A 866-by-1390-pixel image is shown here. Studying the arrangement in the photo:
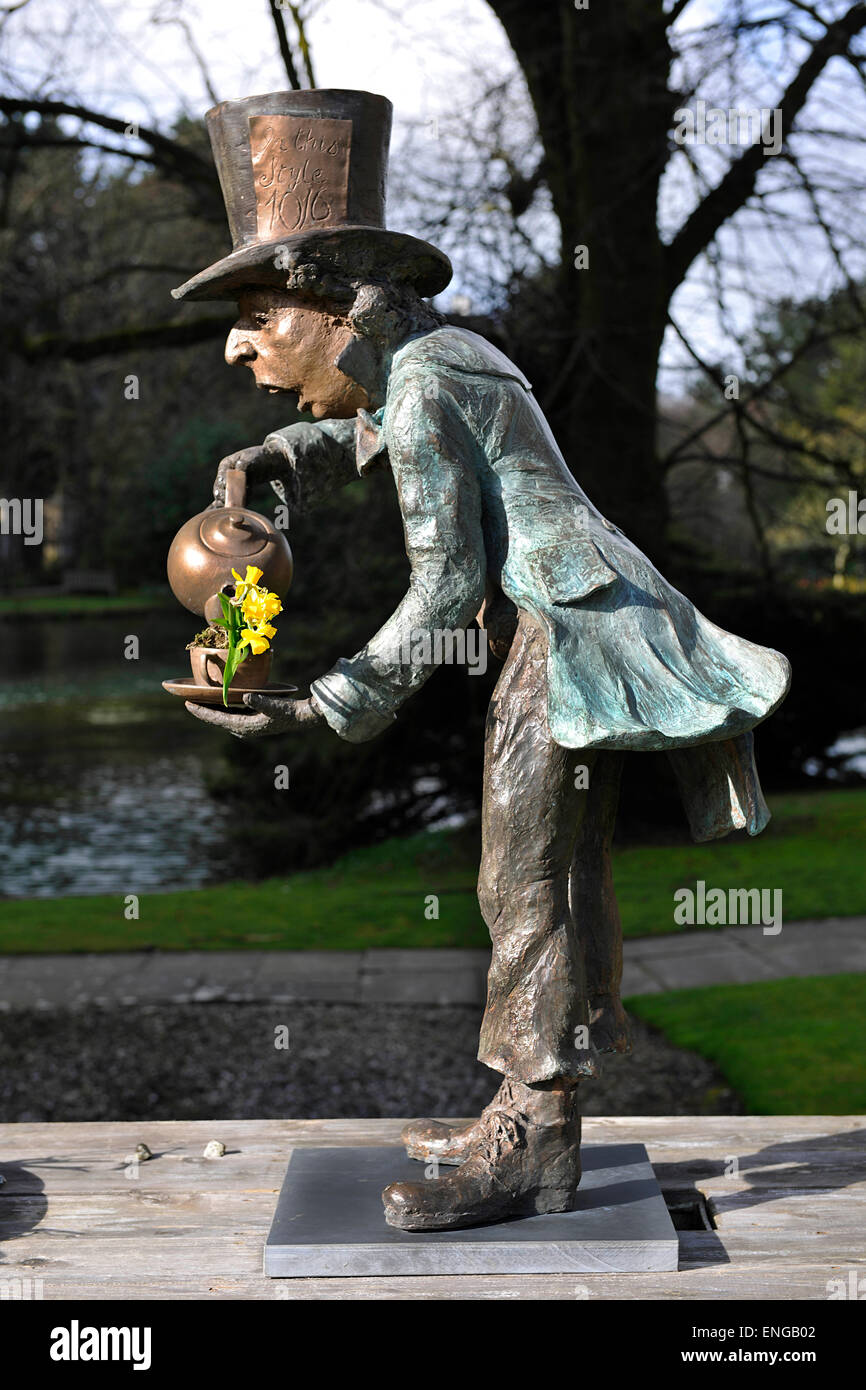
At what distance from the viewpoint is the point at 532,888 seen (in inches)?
113

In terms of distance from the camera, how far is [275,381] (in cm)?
A: 299

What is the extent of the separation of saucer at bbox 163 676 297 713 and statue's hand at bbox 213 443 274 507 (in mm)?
488

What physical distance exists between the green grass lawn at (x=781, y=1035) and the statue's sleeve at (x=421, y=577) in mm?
2931

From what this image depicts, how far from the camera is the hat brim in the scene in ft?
9.24

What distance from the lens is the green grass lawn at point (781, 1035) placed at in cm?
505

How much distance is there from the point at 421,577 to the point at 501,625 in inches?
12.7

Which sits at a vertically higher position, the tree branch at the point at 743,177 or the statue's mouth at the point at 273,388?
the tree branch at the point at 743,177

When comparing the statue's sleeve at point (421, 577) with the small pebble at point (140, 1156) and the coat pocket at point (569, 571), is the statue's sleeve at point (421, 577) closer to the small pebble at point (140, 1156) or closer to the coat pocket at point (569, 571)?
the coat pocket at point (569, 571)

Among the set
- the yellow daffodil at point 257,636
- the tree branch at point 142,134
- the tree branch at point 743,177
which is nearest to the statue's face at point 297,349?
the yellow daffodil at point 257,636

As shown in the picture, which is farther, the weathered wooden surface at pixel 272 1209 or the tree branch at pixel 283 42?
the tree branch at pixel 283 42

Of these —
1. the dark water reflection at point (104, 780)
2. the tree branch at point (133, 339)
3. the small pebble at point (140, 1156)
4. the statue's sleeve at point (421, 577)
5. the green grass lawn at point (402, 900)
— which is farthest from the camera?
the dark water reflection at point (104, 780)

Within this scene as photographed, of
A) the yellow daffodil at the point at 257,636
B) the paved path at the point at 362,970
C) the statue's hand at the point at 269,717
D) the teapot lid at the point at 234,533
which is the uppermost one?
the teapot lid at the point at 234,533

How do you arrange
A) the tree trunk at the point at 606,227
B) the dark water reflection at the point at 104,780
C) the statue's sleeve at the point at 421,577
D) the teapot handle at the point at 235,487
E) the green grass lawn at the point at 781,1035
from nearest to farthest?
the statue's sleeve at the point at 421,577
the teapot handle at the point at 235,487
the green grass lawn at the point at 781,1035
the tree trunk at the point at 606,227
the dark water reflection at the point at 104,780

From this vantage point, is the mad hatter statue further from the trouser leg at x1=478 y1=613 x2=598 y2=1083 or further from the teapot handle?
the teapot handle
